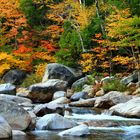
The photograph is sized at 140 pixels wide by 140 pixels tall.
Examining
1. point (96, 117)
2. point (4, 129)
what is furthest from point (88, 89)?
point (4, 129)

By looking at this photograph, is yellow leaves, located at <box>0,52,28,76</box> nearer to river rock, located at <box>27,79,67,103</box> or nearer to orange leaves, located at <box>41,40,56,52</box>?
orange leaves, located at <box>41,40,56,52</box>

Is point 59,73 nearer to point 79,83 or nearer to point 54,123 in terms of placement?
point 79,83

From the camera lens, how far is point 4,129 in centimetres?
1109

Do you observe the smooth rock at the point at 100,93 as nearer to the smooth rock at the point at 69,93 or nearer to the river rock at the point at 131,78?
the river rock at the point at 131,78

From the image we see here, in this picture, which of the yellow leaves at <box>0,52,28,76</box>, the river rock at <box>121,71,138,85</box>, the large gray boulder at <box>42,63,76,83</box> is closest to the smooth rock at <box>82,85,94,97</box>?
the river rock at <box>121,71,138,85</box>

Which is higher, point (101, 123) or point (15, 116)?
point (15, 116)

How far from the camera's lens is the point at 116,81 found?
898 inches

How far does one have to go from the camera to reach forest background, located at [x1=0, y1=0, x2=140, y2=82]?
78.1ft

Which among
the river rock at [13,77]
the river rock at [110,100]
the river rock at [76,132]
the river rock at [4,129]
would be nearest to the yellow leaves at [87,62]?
the river rock at [13,77]

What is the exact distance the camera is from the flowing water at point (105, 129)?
1134 cm

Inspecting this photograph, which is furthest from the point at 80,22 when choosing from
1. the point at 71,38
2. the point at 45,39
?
the point at 45,39

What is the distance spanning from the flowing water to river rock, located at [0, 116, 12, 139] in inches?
7.6

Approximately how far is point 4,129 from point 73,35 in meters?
18.7

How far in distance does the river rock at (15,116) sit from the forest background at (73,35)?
36.0 feet
